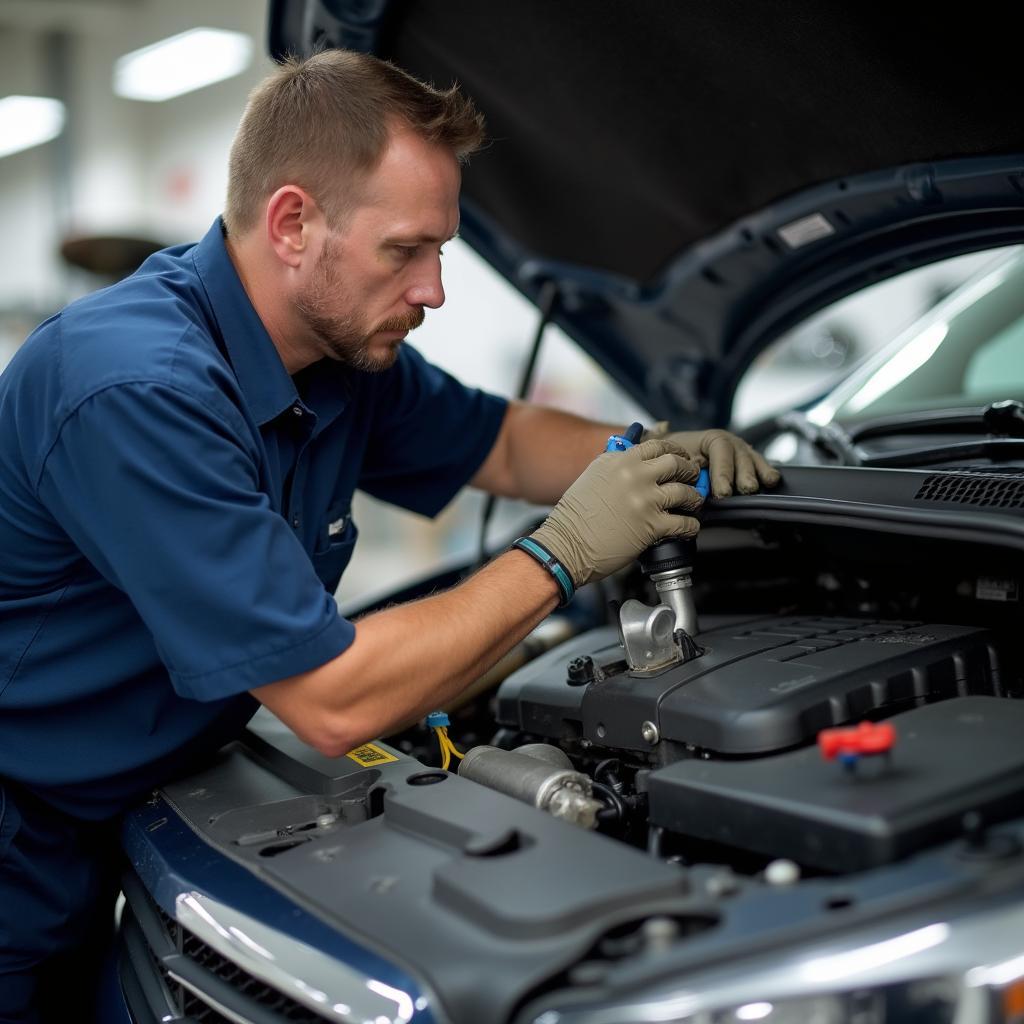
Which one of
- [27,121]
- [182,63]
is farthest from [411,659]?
[27,121]

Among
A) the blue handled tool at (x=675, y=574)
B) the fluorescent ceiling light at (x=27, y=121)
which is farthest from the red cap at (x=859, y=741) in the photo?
the fluorescent ceiling light at (x=27, y=121)

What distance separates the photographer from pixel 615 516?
1.33 metres

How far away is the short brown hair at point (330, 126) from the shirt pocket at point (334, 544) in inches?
16.5

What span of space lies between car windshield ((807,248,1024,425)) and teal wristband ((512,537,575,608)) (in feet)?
2.62

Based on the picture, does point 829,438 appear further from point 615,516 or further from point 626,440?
point 615,516

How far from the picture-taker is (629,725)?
4.08 ft

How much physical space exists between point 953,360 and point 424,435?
922 millimetres

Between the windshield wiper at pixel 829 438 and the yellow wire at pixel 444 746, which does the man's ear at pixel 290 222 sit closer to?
the yellow wire at pixel 444 746

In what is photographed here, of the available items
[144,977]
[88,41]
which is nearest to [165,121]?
[88,41]

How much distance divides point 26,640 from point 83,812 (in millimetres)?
228

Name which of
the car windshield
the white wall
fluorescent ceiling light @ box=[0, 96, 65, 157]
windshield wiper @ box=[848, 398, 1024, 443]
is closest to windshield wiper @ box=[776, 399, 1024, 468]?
windshield wiper @ box=[848, 398, 1024, 443]

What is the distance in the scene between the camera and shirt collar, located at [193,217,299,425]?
143 centimetres

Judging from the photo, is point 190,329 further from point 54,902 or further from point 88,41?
point 88,41

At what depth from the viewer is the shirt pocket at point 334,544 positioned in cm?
163
